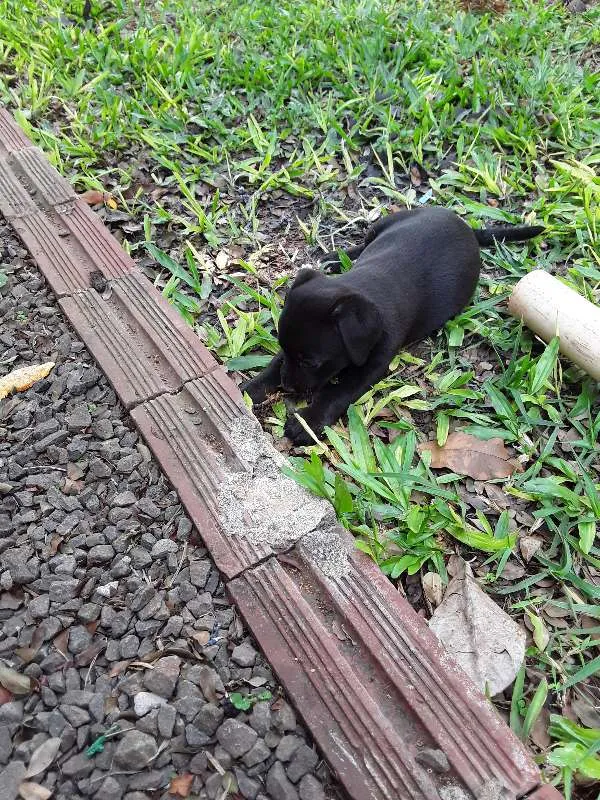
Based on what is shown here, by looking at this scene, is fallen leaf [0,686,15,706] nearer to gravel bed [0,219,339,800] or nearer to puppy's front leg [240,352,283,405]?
gravel bed [0,219,339,800]

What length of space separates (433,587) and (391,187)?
281 cm

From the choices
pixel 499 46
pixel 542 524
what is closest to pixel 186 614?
pixel 542 524

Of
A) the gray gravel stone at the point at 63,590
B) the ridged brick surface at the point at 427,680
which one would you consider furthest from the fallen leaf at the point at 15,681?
the ridged brick surface at the point at 427,680

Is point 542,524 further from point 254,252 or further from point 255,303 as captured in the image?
point 254,252

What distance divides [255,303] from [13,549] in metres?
1.83

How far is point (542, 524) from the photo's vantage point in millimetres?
2582

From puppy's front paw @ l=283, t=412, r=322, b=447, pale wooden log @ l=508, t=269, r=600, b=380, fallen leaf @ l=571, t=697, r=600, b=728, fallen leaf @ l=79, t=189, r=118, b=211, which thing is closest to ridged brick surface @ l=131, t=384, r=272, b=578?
puppy's front paw @ l=283, t=412, r=322, b=447

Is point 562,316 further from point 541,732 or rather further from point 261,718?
point 261,718

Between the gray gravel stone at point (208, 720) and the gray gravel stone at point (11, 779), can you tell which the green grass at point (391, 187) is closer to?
the gray gravel stone at point (208, 720)

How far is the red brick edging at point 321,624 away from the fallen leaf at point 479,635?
0.12m

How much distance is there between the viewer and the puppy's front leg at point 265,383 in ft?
9.79

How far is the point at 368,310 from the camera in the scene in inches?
109

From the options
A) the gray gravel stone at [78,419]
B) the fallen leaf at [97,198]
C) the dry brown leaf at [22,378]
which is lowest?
the gray gravel stone at [78,419]

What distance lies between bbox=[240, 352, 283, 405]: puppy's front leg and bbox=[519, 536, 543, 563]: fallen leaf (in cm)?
128
